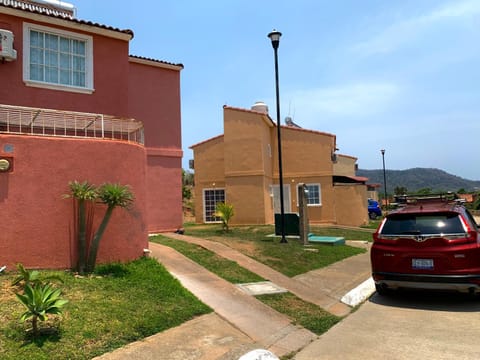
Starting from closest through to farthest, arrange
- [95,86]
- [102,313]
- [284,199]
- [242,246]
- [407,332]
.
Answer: [102,313]
[407,332]
[95,86]
[242,246]
[284,199]

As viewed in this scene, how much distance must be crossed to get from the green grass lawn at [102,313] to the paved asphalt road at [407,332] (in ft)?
6.97

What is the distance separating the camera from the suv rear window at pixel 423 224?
23.4ft

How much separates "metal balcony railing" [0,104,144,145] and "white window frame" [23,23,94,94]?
1666 mm

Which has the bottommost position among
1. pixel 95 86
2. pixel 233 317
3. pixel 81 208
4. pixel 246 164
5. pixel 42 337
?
pixel 233 317

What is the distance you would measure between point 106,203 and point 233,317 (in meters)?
3.21

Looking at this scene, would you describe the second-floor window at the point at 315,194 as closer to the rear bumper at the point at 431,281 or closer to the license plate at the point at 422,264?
the rear bumper at the point at 431,281

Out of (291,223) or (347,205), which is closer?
(291,223)

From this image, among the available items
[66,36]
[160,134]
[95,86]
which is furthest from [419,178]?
[66,36]

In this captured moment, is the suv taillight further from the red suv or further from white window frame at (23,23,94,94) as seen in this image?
white window frame at (23,23,94,94)

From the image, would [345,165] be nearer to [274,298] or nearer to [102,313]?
[274,298]

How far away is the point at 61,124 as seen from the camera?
889 centimetres

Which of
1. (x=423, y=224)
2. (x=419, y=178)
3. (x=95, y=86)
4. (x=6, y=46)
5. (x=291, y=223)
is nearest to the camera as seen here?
(x=423, y=224)

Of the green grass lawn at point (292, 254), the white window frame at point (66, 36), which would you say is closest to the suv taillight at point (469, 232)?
the green grass lawn at point (292, 254)

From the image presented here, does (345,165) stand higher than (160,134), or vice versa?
(345,165)
